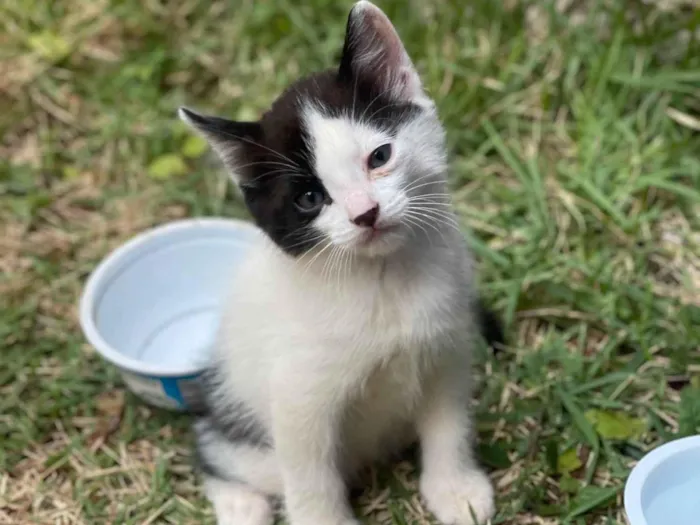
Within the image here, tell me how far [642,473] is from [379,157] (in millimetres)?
867

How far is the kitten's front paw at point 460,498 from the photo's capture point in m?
2.09

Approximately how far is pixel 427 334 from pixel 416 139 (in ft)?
1.41

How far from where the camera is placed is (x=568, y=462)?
2221 millimetres

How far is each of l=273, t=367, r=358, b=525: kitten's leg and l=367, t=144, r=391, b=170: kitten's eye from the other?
472mm

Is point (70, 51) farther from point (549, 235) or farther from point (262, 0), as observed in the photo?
point (549, 235)

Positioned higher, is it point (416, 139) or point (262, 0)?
point (416, 139)

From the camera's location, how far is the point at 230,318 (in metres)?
2.12

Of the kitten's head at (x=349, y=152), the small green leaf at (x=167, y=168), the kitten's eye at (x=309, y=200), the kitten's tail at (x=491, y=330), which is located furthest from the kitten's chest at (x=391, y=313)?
the small green leaf at (x=167, y=168)

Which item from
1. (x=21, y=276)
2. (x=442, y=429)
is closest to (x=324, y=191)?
(x=442, y=429)

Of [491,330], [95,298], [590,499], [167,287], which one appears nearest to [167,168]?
[167,287]

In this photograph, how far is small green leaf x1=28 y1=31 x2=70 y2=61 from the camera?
3.71 metres

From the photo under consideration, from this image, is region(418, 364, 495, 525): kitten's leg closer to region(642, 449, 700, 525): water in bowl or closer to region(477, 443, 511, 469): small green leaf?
region(477, 443, 511, 469): small green leaf

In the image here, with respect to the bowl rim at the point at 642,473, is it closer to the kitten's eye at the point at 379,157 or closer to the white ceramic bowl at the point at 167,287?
the kitten's eye at the point at 379,157

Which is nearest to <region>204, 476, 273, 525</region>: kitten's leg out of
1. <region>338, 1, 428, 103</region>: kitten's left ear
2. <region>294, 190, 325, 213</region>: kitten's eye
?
<region>294, 190, 325, 213</region>: kitten's eye
